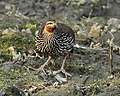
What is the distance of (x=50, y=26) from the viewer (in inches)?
258

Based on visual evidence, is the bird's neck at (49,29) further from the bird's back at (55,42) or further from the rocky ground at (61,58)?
the rocky ground at (61,58)

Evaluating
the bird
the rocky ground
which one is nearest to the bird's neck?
the bird

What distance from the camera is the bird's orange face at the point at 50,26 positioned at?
6.52 meters

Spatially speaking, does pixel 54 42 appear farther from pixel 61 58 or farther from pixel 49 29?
pixel 61 58

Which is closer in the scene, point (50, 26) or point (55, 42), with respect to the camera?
point (50, 26)

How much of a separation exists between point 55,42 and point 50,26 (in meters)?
0.23

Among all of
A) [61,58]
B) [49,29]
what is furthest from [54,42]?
[61,58]

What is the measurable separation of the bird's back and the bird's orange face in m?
0.06

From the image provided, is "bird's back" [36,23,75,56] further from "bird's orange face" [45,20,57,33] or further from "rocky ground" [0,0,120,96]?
"rocky ground" [0,0,120,96]

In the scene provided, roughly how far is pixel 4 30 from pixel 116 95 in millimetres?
2588

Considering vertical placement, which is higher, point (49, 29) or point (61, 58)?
point (49, 29)

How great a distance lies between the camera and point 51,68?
677cm

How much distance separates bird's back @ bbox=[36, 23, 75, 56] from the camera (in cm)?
666

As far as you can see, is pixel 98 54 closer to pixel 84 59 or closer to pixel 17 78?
pixel 84 59
